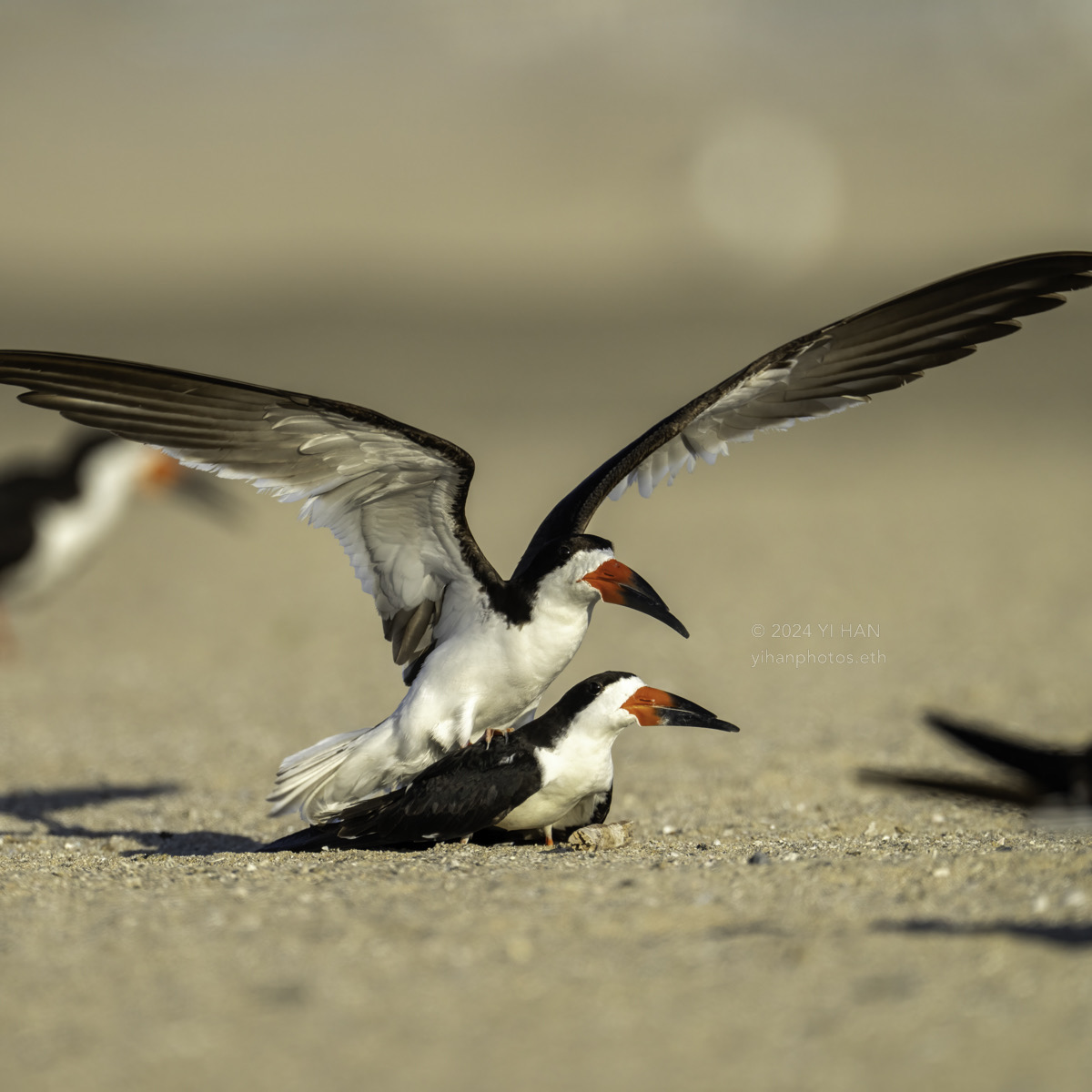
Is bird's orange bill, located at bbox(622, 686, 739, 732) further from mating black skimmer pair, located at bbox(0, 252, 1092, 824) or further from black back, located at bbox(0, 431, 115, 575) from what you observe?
black back, located at bbox(0, 431, 115, 575)

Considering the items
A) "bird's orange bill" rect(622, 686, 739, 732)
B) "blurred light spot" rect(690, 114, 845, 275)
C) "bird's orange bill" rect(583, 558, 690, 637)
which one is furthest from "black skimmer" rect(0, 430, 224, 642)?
"blurred light spot" rect(690, 114, 845, 275)

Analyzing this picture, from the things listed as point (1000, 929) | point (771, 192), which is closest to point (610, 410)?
point (1000, 929)

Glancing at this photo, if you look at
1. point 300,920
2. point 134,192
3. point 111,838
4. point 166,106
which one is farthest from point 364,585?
point 166,106

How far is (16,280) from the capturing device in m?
35.9

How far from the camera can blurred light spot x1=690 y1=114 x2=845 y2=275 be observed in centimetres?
4534

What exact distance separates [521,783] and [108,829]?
230cm

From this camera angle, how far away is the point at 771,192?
54.1 metres

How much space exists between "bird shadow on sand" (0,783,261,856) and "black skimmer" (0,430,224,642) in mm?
3522

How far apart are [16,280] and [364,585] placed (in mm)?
33428

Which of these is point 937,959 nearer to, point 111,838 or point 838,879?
point 838,879

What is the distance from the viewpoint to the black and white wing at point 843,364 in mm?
6016

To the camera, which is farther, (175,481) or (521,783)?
(175,481)

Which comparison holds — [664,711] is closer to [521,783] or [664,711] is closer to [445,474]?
[521,783]

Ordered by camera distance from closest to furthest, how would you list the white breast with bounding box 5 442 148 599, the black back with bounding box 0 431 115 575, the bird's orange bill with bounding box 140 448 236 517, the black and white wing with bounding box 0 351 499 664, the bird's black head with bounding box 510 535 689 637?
the black and white wing with bounding box 0 351 499 664 < the bird's black head with bounding box 510 535 689 637 < the black back with bounding box 0 431 115 575 < the white breast with bounding box 5 442 148 599 < the bird's orange bill with bounding box 140 448 236 517
